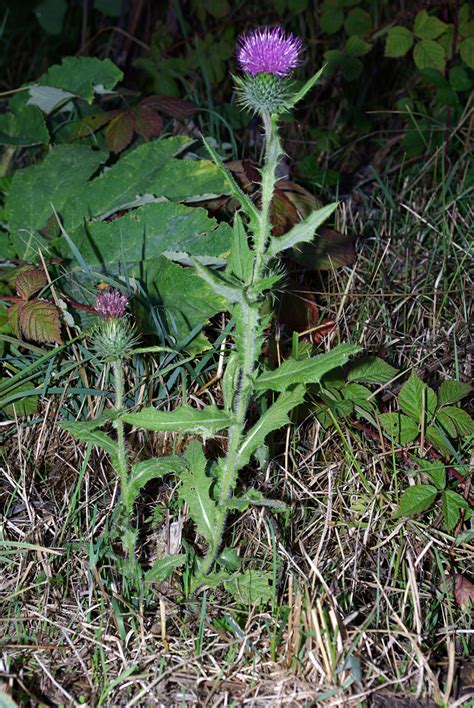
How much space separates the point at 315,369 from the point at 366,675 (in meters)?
0.76

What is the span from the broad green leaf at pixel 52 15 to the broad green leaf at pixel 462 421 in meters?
3.66

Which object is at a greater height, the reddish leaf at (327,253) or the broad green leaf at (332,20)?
the broad green leaf at (332,20)

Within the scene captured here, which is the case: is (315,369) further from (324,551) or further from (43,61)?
(43,61)

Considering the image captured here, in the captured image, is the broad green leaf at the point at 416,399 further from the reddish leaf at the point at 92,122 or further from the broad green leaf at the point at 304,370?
the reddish leaf at the point at 92,122

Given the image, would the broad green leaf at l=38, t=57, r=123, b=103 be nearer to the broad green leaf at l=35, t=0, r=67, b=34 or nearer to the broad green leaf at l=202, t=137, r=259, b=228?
the broad green leaf at l=202, t=137, r=259, b=228

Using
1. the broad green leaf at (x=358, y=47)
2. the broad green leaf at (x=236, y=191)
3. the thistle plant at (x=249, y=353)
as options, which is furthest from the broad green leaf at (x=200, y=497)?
the broad green leaf at (x=358, y=47)

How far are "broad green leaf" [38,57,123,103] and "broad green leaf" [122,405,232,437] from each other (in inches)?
66.4

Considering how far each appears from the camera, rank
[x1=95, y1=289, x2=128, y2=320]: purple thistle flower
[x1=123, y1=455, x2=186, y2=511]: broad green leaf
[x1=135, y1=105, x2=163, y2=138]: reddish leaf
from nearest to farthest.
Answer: [x1=95, y1=289, x2=128, y2=320]: purple thistle flower, [x1=123, y1=455, x2=186, y2=511]: broad green leaf, [x1=135, y1=105, x2=163, y2=138]: reddish leaf

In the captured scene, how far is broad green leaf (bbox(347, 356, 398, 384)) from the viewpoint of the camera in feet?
8.43

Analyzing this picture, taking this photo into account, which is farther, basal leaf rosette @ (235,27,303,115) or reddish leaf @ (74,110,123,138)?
reddish leaf @ (74,110,123,138)

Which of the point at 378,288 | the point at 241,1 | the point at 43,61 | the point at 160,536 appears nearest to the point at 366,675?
the point at 160,536

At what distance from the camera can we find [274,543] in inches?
86.8

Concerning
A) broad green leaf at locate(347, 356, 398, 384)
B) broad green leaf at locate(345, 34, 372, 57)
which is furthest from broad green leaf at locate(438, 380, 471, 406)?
broad green leaf at locate(345, 34, 372, 57)

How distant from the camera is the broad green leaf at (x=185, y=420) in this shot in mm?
2035
